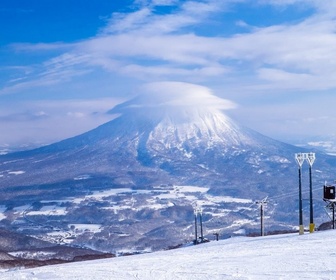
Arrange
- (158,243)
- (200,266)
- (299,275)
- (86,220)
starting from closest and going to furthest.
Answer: (299,275)
(200,266)
(158,243)
(86,220)

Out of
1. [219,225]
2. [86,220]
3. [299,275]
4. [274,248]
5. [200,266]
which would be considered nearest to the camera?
[299,275]

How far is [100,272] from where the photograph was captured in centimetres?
2002

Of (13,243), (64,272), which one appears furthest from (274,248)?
(13,243)

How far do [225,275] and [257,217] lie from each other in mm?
184824

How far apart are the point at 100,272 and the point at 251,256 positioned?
6.19 meters

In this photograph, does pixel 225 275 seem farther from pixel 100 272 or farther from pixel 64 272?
pixel 64 272

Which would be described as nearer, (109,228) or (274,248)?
(274,248)

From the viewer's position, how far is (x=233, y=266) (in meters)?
19.1

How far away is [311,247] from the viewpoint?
22469mm

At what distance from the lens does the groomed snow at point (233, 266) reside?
17.2 metres

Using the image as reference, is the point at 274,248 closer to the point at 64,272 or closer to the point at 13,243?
the point at 64,272

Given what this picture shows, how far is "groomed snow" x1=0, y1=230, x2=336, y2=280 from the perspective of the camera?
56.6 ft

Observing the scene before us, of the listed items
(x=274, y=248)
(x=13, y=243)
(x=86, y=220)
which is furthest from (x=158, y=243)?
(x=274, y=248)

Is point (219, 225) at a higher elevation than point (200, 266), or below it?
below
